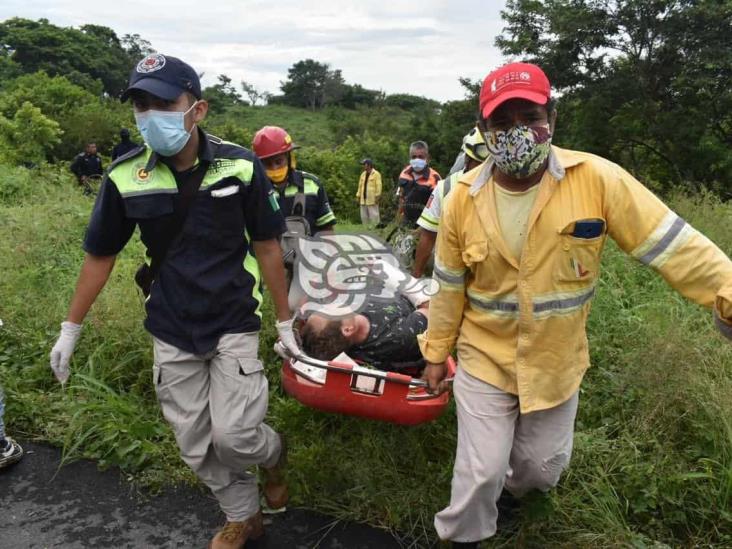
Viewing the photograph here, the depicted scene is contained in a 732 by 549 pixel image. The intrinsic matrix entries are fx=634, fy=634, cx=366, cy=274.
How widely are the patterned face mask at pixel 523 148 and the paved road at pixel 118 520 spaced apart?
5.27 feet

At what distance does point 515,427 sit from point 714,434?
3.36 feet

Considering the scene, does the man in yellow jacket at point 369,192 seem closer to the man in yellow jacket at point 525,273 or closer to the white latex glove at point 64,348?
the white latex glove at point 64,348

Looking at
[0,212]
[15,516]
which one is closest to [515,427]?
[15,516]

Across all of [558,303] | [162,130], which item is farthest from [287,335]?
[558,303]

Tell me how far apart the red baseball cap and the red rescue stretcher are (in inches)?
42.2

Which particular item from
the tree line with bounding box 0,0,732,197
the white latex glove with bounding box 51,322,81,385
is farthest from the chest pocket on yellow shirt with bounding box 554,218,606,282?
the tree line with bounding box 0,0,732,197

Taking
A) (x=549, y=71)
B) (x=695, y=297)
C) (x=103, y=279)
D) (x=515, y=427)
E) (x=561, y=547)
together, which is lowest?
(x=561, y=547)

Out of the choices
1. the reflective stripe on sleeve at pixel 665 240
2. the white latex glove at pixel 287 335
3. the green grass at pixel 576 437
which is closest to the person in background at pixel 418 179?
the green grass at pixel 576 437

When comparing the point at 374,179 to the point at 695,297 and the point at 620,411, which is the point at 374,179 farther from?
the point at 695,297

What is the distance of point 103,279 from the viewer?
105 inches

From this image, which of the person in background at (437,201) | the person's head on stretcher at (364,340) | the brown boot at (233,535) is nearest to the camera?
the brown boot at (233,535)

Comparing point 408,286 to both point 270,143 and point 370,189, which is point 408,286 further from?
point 370,189

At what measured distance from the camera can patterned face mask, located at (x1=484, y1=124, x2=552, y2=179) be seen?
2.03 m

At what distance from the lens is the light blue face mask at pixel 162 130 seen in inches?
94.9
